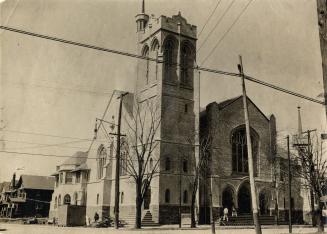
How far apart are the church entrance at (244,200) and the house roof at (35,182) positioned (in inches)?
1200

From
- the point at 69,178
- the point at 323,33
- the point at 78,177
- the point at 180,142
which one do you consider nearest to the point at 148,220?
the point at 180,142

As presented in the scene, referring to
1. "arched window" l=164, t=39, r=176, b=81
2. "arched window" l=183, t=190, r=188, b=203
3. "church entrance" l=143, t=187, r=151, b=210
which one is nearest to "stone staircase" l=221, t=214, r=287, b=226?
"arched window" l=183, t=190, r=188, b=203

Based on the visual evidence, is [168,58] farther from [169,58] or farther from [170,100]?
[170,100]

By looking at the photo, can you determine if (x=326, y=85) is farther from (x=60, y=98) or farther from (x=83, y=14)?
(x=60, y=98)

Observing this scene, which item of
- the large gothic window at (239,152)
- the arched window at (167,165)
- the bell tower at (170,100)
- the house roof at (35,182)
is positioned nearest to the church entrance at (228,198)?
the large gothic window at (239,152)

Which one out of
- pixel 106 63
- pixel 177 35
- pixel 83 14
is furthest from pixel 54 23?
pixel 177 35

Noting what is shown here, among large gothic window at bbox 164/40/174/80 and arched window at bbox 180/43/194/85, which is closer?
large gothic window at bbox 164/40/174/80

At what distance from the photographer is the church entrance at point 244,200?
3384 cm

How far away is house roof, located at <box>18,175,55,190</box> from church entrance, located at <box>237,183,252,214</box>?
30476 millimetres

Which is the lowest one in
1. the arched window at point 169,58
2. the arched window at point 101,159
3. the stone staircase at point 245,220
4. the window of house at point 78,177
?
the stone staircase at point 245,220

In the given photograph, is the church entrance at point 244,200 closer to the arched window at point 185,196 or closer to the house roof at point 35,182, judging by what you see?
the arched window at point 185,196

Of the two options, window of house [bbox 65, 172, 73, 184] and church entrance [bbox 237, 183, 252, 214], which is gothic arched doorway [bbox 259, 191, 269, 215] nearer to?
church entrance [bbox 237, 183, 252, 214]

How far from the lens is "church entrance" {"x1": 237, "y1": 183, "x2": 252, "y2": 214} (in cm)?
3384

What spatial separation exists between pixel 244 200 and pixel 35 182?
32.5 metres
